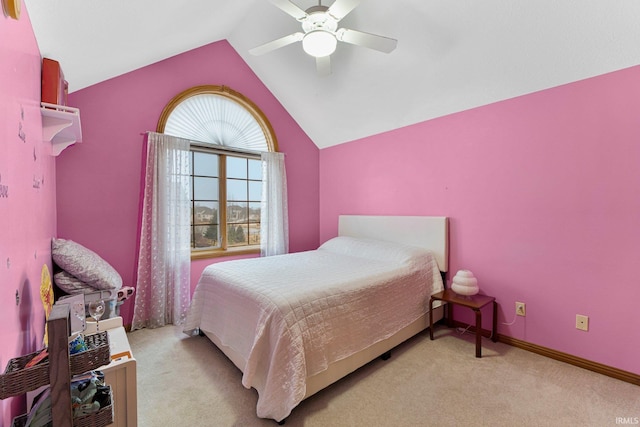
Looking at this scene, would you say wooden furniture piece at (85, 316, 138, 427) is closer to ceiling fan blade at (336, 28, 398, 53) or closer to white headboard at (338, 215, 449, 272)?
ceiling fan blade at (336, 28, 398, 53)

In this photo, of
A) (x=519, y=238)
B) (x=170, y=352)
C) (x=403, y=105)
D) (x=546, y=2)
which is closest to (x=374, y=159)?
(x=403, y=105)

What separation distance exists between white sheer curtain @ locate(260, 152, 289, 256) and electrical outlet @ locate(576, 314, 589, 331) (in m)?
3.04

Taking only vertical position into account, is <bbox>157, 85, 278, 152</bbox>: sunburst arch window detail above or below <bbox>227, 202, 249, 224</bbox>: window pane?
above

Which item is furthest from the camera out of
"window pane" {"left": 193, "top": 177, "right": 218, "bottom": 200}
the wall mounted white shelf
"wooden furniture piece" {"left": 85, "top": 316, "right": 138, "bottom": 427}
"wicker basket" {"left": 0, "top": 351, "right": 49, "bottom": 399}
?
"window pane" {"left": 193, "top": 177, "right": 218, "bottom": 200}

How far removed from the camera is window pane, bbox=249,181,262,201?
3.75 m

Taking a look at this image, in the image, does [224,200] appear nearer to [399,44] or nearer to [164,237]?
[164,237]

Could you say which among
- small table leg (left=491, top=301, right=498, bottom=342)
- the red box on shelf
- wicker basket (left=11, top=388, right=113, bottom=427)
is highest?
the red box on shelf

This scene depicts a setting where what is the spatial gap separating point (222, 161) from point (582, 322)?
150 inches

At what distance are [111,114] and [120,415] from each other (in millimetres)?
2591

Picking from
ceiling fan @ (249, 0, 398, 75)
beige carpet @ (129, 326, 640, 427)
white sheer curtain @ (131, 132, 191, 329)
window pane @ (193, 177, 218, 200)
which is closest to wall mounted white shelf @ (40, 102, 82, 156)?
white sheer curtain @ (131, 132, 191, 329)

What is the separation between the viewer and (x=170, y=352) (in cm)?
229

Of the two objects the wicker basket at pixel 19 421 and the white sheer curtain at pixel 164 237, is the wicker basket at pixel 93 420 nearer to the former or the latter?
the wicker basket at pixel 19 421

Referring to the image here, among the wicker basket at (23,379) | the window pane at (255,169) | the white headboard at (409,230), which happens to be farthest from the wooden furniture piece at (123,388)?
the window pane at (255,169)

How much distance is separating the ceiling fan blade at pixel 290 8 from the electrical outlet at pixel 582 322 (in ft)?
9.77
